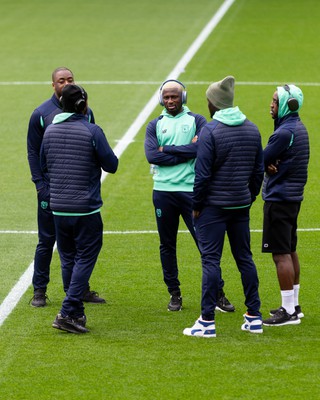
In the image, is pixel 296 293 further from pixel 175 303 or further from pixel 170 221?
pixel 170 221

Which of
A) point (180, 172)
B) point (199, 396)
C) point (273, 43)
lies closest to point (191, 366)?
point (199, 396)

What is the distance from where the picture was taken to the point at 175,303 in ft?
36.0

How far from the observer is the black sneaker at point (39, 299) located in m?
11.1

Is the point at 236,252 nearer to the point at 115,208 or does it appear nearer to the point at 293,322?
the point at 293,322

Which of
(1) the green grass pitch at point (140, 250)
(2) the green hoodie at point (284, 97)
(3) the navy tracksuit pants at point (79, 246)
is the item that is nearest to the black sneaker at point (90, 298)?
(1) the green grass pitch at point (140, 250)

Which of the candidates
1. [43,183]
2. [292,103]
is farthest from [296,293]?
[43,183]

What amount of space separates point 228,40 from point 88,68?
4810mm

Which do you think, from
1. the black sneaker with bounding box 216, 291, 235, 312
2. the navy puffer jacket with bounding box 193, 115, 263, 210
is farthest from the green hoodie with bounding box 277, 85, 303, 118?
the black sneaker with bounding box 216, 291, 235, 312

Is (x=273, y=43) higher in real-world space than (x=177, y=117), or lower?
lower

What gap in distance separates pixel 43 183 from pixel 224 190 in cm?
204

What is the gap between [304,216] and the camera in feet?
47.5

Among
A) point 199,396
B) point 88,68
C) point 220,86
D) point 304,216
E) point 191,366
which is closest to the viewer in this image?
point 199,396

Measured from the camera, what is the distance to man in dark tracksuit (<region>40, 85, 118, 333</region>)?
9.97 meters

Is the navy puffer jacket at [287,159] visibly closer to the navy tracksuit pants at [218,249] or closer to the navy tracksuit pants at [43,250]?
the navy tracksuit pants at [218,249]
